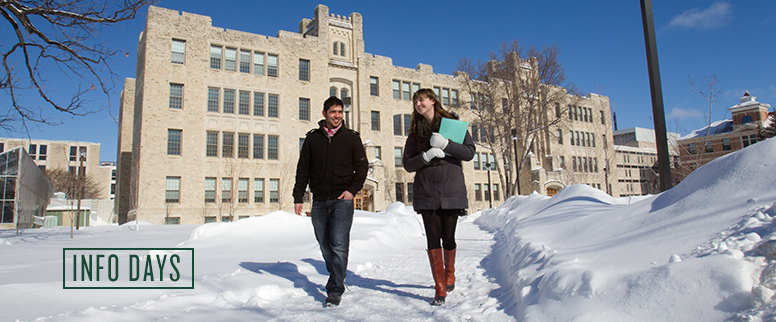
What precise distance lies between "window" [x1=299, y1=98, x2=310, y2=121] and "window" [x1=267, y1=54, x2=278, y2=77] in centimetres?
256

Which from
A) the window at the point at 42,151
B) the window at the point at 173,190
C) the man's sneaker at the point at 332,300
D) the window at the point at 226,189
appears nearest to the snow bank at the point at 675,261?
the man's sneaker at the point at 332,300

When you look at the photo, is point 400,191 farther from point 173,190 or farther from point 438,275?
point 438,275

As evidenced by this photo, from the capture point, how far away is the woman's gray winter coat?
A: 156 inches

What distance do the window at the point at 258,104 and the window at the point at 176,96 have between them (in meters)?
A: 4.45

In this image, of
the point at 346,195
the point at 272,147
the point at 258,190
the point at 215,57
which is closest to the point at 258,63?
the point at 215,57

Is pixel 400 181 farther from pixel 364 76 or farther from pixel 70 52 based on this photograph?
pixel 70 52

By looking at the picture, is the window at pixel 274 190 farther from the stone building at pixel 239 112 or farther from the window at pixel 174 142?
the window at pixel 174 142

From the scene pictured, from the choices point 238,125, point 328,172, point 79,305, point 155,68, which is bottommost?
point 79,305

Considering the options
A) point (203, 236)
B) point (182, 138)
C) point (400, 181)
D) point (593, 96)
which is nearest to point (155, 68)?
point (182, 138)

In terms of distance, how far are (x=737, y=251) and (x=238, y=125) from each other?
92.5ft

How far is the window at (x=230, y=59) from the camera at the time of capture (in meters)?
27.9

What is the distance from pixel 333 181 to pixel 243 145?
2545 centimetres

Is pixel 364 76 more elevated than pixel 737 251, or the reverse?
pixel 364 76

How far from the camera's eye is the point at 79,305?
322cm
